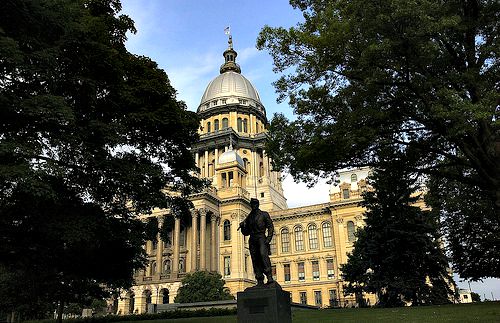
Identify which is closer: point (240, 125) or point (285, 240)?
point (285, 240)

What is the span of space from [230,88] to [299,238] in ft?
107

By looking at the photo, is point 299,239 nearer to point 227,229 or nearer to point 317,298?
point 317,298

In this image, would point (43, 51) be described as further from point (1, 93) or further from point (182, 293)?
point (182, 293)

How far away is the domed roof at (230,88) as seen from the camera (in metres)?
80.9

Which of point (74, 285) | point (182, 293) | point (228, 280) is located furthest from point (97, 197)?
point (228, 280)

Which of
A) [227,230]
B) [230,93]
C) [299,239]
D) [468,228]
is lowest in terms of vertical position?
[468,228]

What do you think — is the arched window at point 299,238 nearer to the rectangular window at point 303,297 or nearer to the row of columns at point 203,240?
the rectangular window at point 303,297

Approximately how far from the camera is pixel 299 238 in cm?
6506

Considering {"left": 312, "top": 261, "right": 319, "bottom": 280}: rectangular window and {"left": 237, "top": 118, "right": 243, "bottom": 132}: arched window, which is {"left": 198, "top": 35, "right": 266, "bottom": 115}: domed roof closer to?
{"left": 237, "top": 118, "right": 243, "bottom": 132}: arched window

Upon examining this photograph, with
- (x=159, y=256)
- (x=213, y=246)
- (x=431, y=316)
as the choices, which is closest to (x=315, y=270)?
(x=213, y=246)

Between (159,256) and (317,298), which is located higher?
(159,256)

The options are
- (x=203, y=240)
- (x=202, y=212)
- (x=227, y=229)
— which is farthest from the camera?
(x=227, y=229)

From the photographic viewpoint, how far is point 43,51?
13.8m

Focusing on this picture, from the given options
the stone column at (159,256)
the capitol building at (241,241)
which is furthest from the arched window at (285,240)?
the stone column at (159,256)
